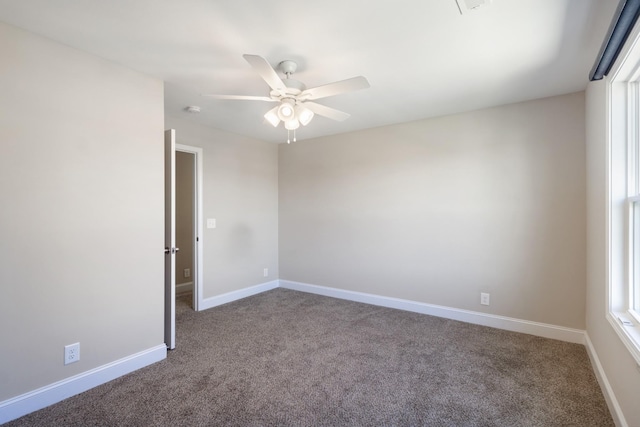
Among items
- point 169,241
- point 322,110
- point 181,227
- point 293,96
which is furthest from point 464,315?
point 181,227

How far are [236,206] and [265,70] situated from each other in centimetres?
283

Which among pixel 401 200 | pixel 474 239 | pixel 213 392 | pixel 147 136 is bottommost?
pixel 213 392

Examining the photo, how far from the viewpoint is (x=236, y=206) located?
4391 millimetres

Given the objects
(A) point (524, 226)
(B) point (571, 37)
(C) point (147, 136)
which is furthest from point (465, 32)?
(C) point (147, 136)

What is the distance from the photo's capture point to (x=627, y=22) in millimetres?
1447

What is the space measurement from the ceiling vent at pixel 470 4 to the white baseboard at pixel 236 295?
394cm

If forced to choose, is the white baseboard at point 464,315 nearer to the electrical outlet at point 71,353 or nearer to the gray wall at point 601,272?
the gray wall at point 601,272

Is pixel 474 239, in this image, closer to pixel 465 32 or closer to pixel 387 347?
pixel 387 347

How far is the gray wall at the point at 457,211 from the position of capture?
2.92 m

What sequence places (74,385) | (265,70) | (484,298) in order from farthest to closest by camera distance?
1. (484,298)
2. (74,385)
3. (265,70)

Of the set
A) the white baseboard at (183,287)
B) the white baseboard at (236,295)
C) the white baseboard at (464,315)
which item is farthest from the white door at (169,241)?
the white baseboard at (464,315)

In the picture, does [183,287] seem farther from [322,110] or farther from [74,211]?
[322,110]

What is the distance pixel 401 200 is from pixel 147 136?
289 cm

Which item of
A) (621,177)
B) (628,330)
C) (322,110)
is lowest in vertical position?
(628,330)
